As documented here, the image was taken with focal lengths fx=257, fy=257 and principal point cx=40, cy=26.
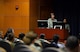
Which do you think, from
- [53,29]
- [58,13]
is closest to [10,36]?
[53,29]

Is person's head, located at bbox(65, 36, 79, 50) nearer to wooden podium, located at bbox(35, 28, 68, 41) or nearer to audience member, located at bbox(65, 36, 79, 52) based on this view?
audience member, located at bbox(65, 36, 79, 52)

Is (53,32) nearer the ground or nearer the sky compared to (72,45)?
nearer the ground

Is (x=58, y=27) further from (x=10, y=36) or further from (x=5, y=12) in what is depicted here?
(x=10, y=36)

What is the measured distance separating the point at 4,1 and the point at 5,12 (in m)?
0.56

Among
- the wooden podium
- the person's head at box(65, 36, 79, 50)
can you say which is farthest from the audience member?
the wooden podium

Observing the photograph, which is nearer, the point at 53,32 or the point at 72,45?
the point at 72,45

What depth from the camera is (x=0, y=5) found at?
12930 mm

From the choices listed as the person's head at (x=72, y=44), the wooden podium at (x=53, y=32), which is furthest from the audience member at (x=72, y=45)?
the wooden podium at (x=53, y=32)

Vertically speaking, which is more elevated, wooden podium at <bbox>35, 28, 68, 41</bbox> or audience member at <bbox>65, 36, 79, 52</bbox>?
audience member at <bbox>65, 36, 79, 52</bbox>

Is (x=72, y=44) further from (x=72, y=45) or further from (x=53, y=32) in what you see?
(x=53, y=32)

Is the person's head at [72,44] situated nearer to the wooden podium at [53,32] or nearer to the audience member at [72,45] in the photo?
the audience member at [72,45]

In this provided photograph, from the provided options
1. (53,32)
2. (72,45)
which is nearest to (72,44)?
(72,45)

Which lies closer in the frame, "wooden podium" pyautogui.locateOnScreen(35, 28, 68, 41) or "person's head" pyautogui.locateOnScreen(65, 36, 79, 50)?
"person's head" pyautogui.locateOnScreen(65, 36, 79, 50)

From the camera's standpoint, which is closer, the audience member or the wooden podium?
the audience member
